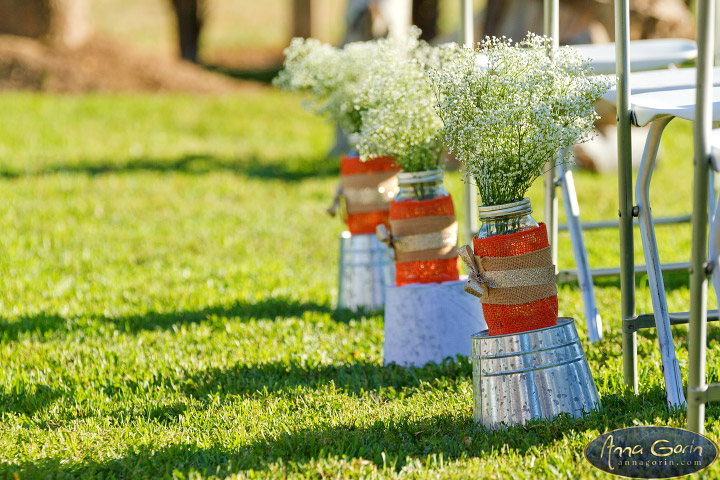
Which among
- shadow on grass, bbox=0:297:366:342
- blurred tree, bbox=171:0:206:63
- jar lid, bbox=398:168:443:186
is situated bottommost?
shadow on grass, bbox=0:297:366:342

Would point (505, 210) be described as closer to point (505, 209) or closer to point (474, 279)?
point (505, 209)

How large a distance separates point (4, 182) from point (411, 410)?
529cm

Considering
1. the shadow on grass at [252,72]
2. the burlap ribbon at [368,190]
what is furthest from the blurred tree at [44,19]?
the burlap ribbon at [368,190]

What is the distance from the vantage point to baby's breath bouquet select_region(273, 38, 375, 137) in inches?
142

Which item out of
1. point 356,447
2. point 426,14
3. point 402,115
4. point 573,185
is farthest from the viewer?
point 426,14

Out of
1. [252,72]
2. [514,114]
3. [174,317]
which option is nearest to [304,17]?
[252,72]

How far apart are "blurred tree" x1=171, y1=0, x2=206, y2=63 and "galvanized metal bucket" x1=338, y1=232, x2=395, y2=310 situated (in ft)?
40.8

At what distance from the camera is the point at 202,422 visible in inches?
102

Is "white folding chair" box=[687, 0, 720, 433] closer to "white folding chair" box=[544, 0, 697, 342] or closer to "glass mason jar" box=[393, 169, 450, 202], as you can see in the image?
"white folding chair" box=[544, 0, 697, 342]

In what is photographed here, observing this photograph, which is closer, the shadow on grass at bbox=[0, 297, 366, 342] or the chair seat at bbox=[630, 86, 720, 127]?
the chair seat at bbox=[630, 86, 720, 127]

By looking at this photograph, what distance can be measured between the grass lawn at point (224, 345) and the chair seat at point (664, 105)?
0.83 metres

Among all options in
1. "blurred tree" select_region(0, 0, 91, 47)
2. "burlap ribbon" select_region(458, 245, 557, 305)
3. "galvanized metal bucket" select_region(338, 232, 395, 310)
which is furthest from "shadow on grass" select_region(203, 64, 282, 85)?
"burlap ribbon" select_region(458, 245, 557, 305)

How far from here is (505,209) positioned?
7.77 ft

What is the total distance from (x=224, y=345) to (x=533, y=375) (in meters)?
1.52
